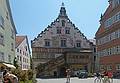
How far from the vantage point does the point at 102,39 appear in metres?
60.6

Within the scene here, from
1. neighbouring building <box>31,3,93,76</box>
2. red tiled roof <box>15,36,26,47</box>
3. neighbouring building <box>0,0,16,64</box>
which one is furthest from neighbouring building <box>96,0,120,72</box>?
red tiled roof <box>15,36,26,47</box>

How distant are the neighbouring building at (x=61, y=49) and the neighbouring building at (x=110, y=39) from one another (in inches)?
224

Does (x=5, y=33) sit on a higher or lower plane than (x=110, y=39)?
lower

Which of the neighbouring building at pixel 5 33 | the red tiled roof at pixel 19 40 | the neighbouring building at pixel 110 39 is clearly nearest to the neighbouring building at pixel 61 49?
the red tiled roof at pixel 19 40

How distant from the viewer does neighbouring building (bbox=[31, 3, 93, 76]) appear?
221ft

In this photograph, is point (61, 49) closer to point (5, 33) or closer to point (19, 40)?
point (19, 40)

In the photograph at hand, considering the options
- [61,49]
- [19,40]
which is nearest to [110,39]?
[61,49]

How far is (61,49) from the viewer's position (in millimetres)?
73750

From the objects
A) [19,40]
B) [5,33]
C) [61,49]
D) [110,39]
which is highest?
[19,40]

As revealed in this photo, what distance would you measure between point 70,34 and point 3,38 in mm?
36896

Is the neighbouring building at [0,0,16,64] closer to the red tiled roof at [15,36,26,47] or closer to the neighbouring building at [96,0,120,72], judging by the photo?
the neighbouring building at [96,0,120,72]

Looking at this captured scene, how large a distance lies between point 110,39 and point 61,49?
20.7 meters

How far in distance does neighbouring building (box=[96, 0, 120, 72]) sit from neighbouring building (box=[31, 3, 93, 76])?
5.70m

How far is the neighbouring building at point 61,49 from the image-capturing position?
67.2m
